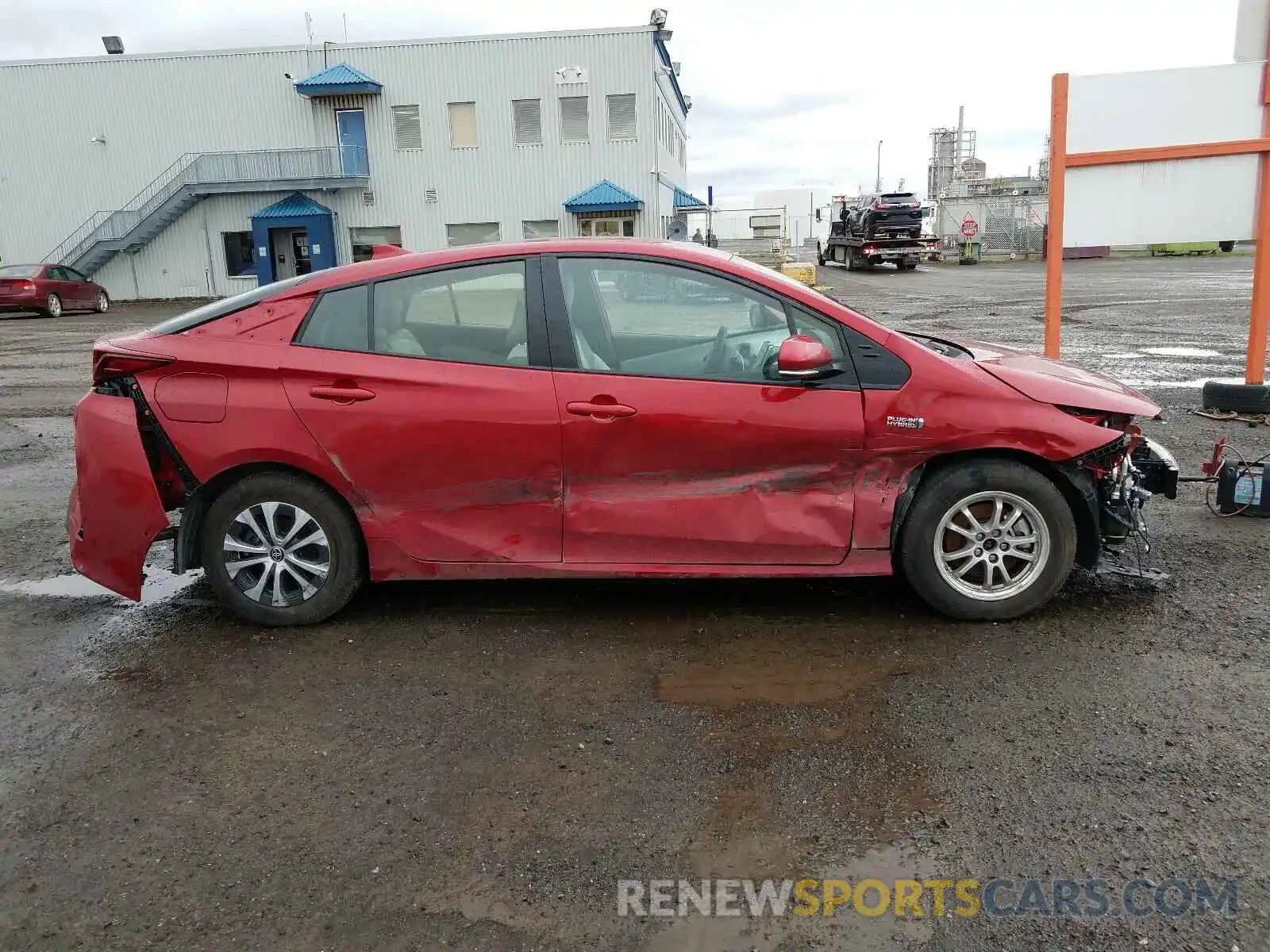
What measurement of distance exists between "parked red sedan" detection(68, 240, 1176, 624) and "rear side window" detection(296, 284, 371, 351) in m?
0.01

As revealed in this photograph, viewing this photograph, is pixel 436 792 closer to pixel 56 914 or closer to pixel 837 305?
pixel 56 914

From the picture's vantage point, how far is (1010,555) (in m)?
4.17

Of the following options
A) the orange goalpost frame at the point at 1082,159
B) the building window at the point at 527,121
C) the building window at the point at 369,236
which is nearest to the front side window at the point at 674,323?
the orange goalpost frame at the point at 1082,159

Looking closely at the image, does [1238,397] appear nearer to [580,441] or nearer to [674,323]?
[674,323]

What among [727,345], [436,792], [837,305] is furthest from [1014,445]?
[436,792]

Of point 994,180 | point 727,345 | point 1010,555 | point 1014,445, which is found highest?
point 994,180

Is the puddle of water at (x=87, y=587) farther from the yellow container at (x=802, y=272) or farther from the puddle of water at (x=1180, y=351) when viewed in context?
the yellow container at (x=802, y=272)

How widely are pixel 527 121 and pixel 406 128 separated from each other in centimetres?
421

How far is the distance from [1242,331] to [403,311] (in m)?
14.2

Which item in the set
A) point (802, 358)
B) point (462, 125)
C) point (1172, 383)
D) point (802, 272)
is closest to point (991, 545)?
point (802, 358)

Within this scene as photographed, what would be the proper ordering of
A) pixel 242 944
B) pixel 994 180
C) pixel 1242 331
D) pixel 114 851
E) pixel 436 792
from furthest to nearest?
1. pixel 994 180
2. pixel 1242 331
3. pixel 436 792
4. pixel 114 851
5. pixel 242 944

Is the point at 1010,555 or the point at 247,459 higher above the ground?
the point at 247,459

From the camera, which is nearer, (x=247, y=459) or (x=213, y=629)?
(x=247, y=459)

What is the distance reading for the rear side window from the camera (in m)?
4.25
